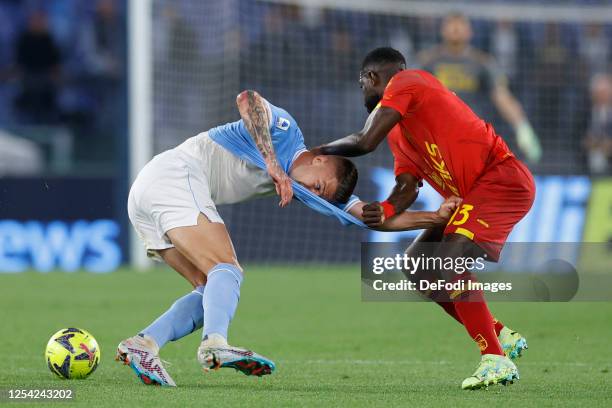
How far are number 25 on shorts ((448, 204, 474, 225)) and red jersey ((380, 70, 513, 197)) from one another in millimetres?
145

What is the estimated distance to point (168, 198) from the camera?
6668 mm

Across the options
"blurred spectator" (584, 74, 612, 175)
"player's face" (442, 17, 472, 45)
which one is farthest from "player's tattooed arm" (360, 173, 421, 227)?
"blurred spectator" (584, 74, 612, 175)

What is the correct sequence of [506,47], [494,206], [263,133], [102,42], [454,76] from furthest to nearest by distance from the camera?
[102,42] < [506,47] < [454,76] < [494,206] < [263,133]

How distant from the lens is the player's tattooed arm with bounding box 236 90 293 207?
21.4 ft

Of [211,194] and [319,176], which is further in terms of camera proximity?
[211,194]

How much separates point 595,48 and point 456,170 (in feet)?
35.5

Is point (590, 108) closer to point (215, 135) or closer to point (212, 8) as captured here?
point (212, 8)

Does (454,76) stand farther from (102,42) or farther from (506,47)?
(102,42)

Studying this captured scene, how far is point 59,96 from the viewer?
2003 centimetres

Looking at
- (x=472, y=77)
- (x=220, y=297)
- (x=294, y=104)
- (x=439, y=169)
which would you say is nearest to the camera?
(x=220, y=297)

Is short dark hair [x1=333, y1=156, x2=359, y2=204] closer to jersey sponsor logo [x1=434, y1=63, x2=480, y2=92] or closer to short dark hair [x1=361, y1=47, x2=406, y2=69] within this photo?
short dark hair [x1=361, y1=47, x2=406, y2=69]

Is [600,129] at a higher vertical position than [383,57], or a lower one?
lower

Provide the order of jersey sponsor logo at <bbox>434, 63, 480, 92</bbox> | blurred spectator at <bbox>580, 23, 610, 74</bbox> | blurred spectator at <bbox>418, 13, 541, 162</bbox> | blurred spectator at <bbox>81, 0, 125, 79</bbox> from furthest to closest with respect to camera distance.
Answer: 1. blurred spectator at <bbox>81, 0, 125, 79</bbox>
2. blurred spectator at <bbox>580, 23, 610, 74</bbox>
3. jersey sponsor logo at <bbox>434, 63, 480, 92</bbox>
4. blurred spectator at <bbox>418, 13, 541, 162</bbox>

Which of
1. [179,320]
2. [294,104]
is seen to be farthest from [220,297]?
[294,104]
